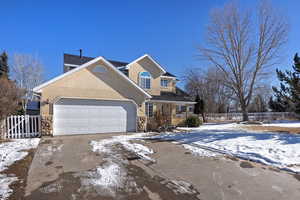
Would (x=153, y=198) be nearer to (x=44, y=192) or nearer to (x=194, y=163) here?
(x=44, y=192)

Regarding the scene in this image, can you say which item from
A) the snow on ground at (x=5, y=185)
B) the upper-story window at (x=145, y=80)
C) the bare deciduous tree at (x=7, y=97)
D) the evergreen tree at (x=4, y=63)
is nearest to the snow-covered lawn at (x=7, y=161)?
the snow on ground at (x=5, y=185)

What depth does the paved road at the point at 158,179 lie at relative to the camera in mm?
3504

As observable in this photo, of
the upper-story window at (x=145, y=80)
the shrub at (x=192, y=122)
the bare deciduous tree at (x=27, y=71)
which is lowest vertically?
the shrub at (x=192, y=122)

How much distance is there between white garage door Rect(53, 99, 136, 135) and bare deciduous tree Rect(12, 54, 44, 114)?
61.9 feet

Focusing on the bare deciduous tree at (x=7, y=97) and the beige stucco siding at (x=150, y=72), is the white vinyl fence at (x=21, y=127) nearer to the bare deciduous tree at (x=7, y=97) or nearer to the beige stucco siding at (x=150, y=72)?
the bare deciduous tree at (x=7, y=97)

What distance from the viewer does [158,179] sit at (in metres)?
4.27

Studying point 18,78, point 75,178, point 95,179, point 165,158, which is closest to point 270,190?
point 165,158

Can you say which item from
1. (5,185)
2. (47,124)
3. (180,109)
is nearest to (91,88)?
(47,124)

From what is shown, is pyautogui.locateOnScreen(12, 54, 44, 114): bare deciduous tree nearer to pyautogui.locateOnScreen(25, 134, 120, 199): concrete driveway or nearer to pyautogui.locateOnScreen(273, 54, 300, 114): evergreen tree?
pyautogui.locateOnScreen(25, 134, 120, 199): concrete driveway

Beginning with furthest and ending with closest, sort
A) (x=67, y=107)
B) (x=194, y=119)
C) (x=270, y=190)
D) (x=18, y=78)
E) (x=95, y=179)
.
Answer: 1. (x=18, y=78)
2. (x=194, y=119)
3. (x=67, y=107)
4. (x=95, y=179)
5. (x=270, y=190)

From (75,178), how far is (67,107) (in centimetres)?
770

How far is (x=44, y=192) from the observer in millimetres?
3568

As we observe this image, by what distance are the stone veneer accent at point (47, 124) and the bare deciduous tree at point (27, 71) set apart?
18.7 metres

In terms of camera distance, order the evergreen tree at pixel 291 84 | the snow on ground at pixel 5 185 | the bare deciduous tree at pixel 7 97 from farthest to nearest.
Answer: the evergreen tree at pixel 291 84
the bare deciduous tree at pixel 7 97
the snow on ground at pixel 5 185
